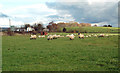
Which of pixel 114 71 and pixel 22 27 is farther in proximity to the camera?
pixel 22 27

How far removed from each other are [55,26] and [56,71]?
100291mm

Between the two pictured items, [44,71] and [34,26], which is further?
[34,26]

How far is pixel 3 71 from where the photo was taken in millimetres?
10273

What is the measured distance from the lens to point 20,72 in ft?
32.3

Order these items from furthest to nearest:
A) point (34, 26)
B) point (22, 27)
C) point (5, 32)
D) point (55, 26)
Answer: point (22, 27) → point (34, 26) → point (55, 26) → point (5, 32)

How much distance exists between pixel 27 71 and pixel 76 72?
3.62 metres

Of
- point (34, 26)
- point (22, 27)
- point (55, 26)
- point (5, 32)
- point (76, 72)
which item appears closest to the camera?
point (76, 72)

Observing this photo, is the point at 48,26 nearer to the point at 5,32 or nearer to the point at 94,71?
the point at 5,32

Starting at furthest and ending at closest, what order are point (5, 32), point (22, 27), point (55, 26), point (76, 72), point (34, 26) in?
point (22, 27) < point (34, 26) < point (55, 26) < point (5, 32) < point (76, 72)

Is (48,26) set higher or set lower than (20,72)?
higher

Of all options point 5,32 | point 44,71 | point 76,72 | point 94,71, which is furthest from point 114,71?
point 5,32

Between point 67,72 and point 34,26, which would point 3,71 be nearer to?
point 67,72

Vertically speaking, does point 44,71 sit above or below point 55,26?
below

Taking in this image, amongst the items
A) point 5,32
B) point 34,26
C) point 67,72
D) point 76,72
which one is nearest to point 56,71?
point 67,72
